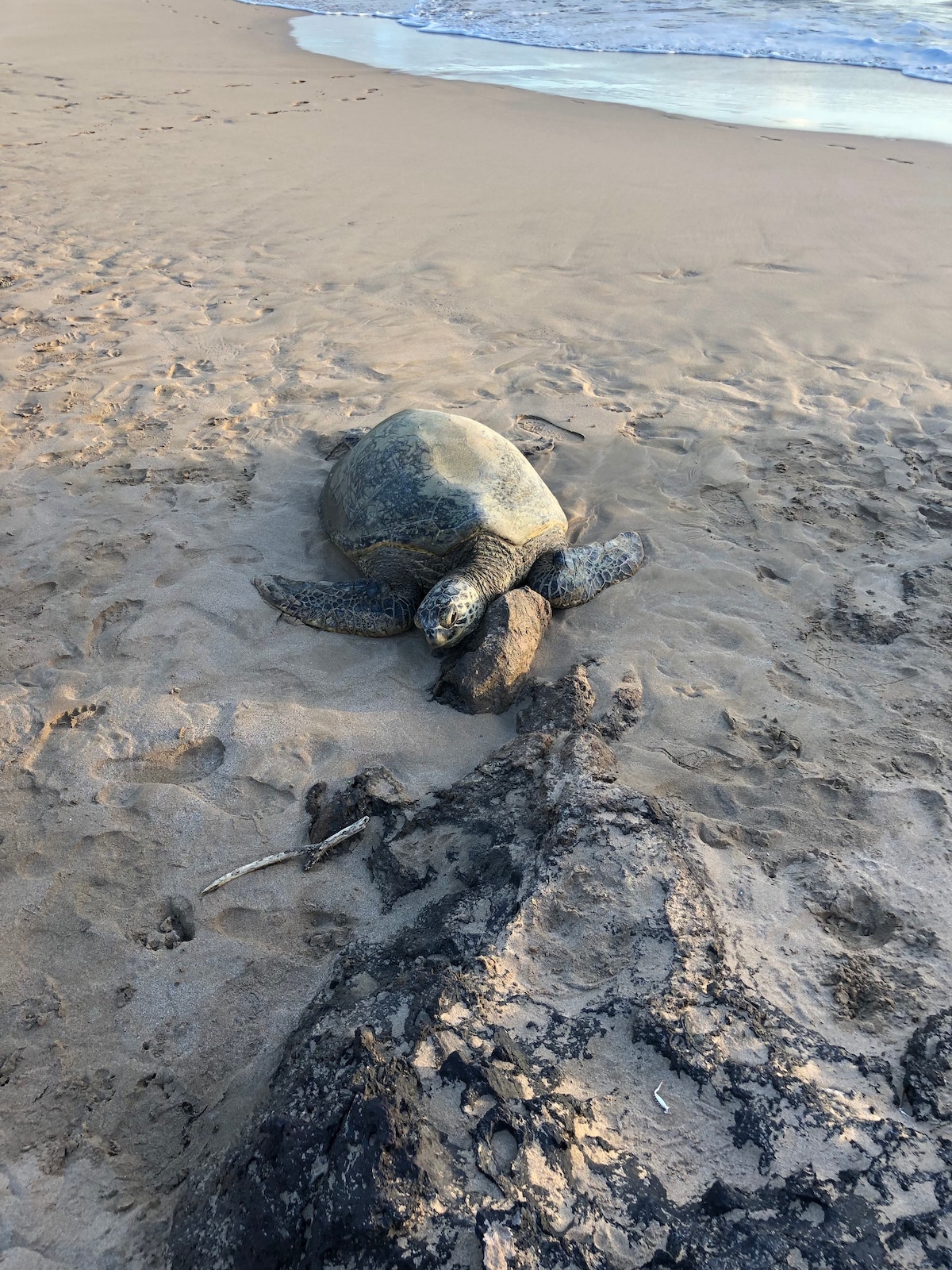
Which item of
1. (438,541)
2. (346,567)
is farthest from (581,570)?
(346,567)

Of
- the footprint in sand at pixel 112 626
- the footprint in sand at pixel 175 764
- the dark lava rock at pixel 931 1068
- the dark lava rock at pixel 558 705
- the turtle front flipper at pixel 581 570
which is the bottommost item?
the footprint in sand at pixel 175 764

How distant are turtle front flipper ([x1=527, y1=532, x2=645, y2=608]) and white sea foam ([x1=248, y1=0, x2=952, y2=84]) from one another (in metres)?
12.0

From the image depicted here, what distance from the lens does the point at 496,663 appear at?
10.4ft

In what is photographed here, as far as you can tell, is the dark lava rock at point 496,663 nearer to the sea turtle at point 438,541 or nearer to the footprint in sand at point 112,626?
the sea turtle at point 438,541

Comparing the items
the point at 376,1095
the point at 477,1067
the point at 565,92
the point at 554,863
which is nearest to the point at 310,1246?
the point at 376,1095

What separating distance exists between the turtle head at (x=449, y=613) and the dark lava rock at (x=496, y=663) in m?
0.07

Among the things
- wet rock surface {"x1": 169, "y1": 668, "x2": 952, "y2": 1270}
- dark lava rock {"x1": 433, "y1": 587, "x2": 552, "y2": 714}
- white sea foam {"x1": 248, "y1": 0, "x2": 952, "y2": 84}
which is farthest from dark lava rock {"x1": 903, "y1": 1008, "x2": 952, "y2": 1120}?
white sea foam {"x1": 248, "y1": 0, "x2": 952, "y2": 84}

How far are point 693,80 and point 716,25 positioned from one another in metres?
3.88

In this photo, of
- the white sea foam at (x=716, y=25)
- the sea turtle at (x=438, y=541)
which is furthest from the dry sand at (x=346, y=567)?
the white sea foam at (x=716, y=25)

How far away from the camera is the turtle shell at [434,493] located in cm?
375

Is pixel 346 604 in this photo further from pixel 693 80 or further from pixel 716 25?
pixel 716 25

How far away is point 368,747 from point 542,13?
674 inches

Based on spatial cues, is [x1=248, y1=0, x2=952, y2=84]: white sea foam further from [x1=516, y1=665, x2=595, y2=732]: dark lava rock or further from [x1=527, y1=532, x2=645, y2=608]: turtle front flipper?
[x1=516, y1=665, x2=595, y2=732]: dark lava rock

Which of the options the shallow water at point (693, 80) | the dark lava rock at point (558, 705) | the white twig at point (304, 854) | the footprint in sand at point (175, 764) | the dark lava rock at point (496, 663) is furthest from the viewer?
the shallow water at point (693, 80)
